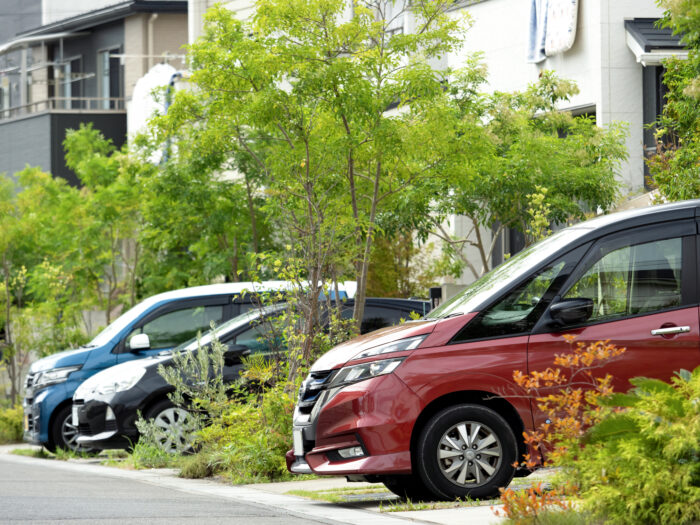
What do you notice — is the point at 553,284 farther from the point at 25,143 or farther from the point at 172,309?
the point at 25,143

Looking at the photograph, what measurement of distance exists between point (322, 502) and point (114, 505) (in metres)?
1.62

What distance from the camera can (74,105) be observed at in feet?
143

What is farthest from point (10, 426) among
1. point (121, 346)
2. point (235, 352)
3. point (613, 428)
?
point (613, 428)

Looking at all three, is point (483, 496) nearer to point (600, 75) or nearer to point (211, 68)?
point (211, 68)

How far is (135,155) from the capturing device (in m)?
25.7

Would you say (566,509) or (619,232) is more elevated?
(619,232)

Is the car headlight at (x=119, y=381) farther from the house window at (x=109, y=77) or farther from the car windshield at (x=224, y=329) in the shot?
the house window at (x=109, y=77)

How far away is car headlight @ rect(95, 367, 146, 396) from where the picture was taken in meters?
15.4

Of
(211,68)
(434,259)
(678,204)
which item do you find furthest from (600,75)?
(678,204)

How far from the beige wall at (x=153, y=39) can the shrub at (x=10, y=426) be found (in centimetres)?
1954

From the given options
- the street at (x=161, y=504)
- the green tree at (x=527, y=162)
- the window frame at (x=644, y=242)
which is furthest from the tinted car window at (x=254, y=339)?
the window frame at (x=644, y=242)

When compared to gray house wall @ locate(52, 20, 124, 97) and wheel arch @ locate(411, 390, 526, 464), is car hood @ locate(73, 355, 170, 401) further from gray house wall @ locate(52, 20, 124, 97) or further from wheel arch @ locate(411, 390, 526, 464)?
gray house wall @ locate(52, 20, 124, 97)

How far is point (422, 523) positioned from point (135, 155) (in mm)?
18292

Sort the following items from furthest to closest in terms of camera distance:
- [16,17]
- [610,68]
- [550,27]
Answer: [16,17]
[550,27]
[610,68]
